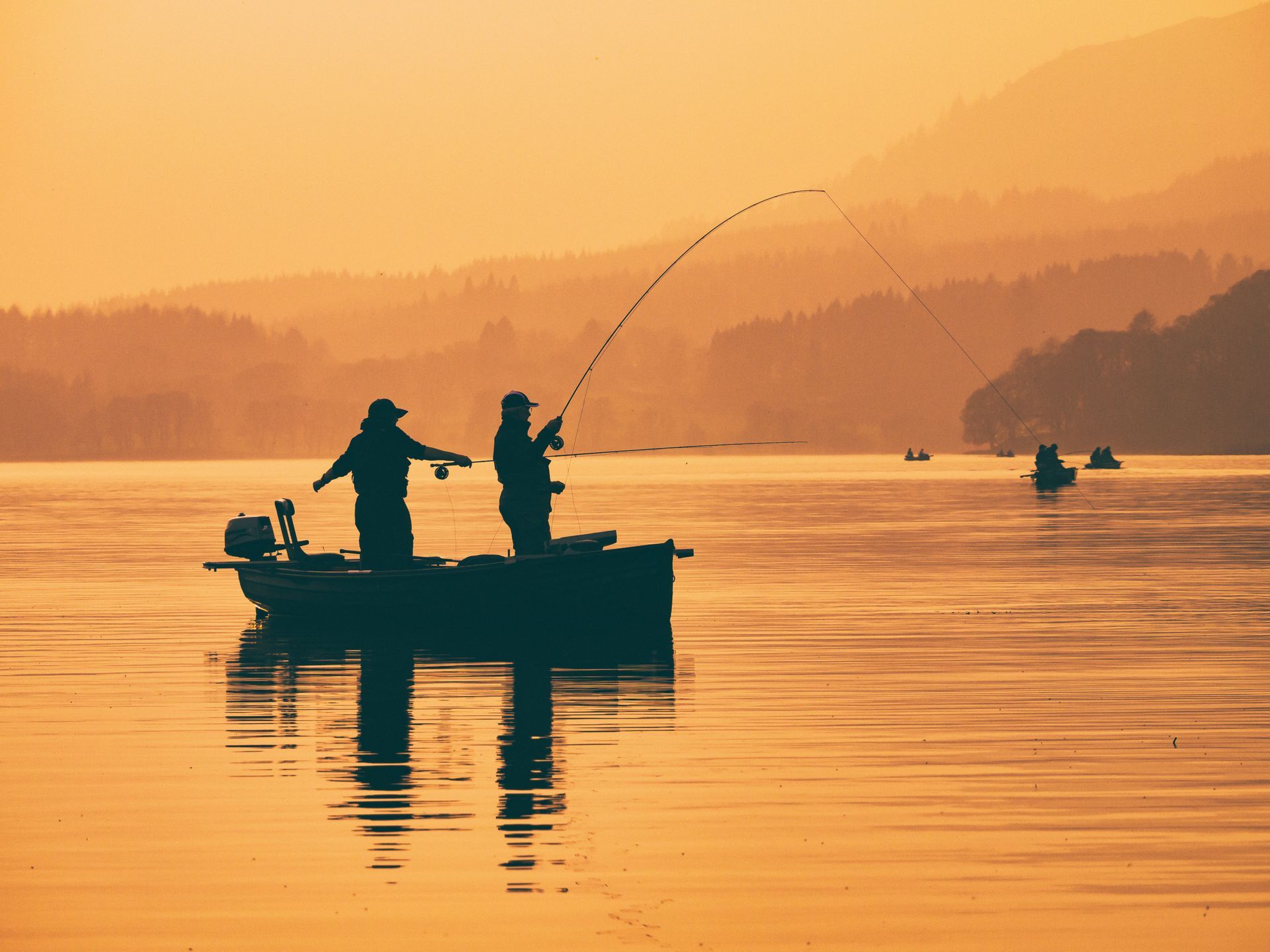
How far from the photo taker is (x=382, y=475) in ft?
74.9

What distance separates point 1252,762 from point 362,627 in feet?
41.4

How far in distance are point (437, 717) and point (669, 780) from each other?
3.86m

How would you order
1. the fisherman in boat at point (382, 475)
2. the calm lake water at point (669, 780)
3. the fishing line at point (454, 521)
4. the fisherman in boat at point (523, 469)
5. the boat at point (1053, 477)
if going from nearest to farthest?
the calm lake water at point (669, 780) < the fisherman in boat at point (523, 469) < the fisherman in boat at point (382, 475) < the fishing line at point (454, 521) < the boat at point (1053, 477)

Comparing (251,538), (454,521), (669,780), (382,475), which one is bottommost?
(669,780)

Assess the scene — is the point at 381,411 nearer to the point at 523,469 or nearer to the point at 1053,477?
the point at 523,469

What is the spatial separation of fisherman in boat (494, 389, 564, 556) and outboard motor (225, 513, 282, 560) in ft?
16.6

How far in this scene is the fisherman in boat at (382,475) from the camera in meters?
22.6

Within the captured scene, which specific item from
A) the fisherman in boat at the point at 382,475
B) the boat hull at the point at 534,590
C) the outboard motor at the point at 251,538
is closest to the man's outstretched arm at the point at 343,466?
the fisherman in boat at the point at 382,475

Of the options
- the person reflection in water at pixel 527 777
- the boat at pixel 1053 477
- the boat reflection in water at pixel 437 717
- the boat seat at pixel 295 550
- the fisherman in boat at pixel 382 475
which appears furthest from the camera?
the boat at pixel 1053 477

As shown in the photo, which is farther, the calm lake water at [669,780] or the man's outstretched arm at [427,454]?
the man's outstretched arm at [427,454]

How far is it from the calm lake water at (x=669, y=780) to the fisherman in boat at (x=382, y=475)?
1.23 m

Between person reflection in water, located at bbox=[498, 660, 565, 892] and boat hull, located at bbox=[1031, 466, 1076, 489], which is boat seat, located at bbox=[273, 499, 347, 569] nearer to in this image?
person reflection in water, located at bbox=[498, 660, 565, 892]

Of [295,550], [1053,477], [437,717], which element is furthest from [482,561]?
[1053,477]

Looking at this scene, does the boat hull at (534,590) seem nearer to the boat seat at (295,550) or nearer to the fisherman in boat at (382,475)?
the fisherman in boat at (382,475)
